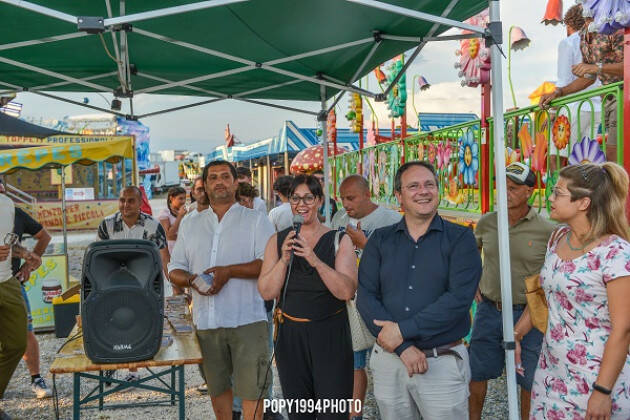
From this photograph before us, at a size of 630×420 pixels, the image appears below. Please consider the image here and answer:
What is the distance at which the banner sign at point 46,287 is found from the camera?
598cm

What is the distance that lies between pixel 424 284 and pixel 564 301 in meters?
0.53

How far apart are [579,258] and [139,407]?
130 inches

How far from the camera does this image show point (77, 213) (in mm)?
→ 19578

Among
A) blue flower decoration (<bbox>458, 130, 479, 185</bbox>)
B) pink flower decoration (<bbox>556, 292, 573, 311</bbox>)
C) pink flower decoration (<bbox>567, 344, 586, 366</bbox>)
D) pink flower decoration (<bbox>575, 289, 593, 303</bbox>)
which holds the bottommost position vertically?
pink flower decoration (<bbox>567, 344, 586, 366</bbox>)

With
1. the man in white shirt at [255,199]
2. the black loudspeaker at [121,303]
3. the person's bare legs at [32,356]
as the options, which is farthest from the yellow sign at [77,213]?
the black loudspeaker at [121,303]

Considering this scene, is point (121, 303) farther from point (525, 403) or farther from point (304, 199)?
point (525, 403)

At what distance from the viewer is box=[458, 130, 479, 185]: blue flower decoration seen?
456cm

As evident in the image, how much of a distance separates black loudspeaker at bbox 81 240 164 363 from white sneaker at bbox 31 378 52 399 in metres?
2.15

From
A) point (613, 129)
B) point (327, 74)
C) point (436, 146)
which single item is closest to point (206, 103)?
point (327, 74)

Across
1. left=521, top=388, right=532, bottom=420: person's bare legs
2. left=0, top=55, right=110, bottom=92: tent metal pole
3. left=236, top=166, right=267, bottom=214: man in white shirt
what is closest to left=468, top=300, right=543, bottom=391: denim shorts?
left=521, top=388, right=532, bottom=420: person's bare legs

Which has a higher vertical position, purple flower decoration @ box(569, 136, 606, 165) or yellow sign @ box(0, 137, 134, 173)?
yellow sign @ box(0, 137, 134, 173)

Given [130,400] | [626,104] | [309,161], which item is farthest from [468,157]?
[309,161]

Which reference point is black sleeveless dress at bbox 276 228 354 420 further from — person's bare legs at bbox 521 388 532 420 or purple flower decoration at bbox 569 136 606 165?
purple flower decoration at bbox 569 136 606 165

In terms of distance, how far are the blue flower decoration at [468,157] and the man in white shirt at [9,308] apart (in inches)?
141
